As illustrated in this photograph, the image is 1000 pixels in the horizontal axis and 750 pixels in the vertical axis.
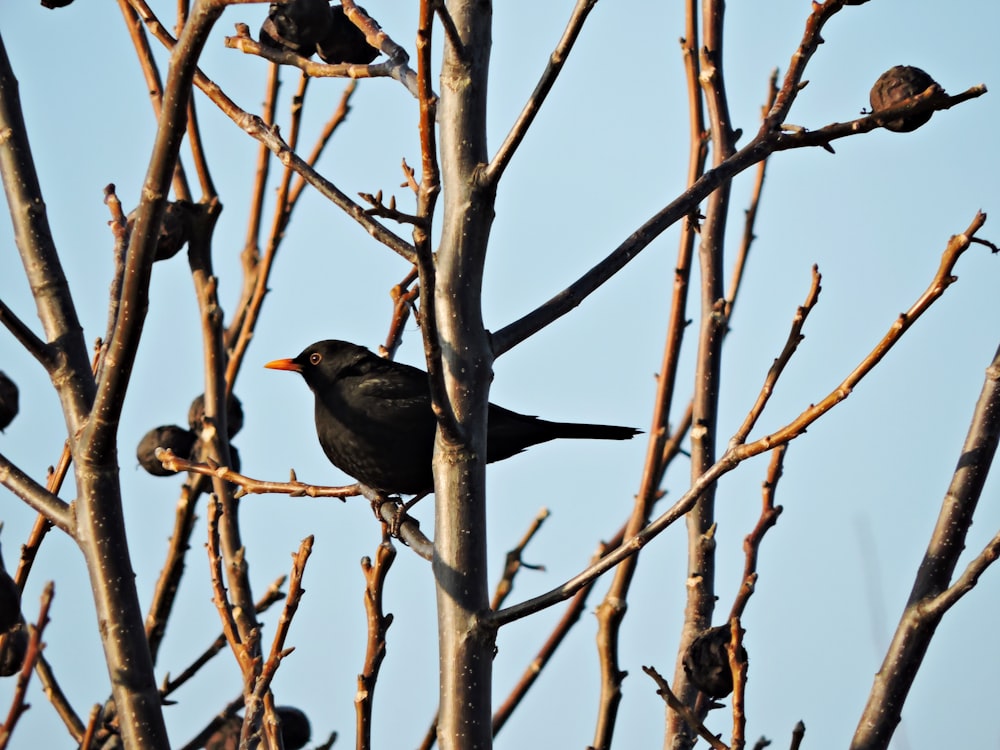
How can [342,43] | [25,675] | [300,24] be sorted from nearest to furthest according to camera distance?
1. [25,675]
2. [300,24]
3. [342,43]

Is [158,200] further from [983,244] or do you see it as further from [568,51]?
[983,244]

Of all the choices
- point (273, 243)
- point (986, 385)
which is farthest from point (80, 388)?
point (986, 385)

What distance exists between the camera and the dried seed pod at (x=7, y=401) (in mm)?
3619

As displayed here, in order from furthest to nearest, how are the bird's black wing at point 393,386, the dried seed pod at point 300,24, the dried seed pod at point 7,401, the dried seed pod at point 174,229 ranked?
the bird's black wing at point 393,386, the dried seed pod at point 174,229, the dried seed pod at point 7,401, the dried seed pod at point 300,24

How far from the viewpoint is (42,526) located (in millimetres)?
3332

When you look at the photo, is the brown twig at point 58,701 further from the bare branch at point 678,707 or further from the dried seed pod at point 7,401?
the bare branch at point 678,707

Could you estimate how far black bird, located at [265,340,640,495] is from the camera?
15.7 ft

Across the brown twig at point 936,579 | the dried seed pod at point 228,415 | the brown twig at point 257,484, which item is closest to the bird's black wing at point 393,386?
the dried seed pod at point 228,415

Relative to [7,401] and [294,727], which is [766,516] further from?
[7,401]

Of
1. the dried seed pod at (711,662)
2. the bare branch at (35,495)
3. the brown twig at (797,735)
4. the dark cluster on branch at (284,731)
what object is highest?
the bare branch at (35,495)

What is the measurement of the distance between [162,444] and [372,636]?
227 cm

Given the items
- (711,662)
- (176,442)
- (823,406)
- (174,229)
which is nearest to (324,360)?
(176,442)

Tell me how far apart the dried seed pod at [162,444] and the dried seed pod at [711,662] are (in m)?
2.31

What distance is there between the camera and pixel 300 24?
3469 millimetres
